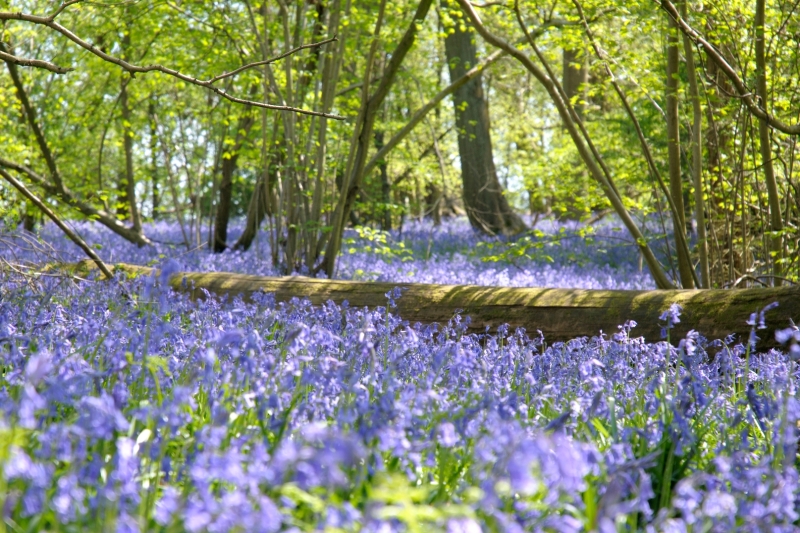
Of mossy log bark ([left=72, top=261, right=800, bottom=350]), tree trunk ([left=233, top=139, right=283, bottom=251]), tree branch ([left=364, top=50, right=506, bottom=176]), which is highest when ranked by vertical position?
tree branch ([left=364, top=50, right=506, bottom=176])

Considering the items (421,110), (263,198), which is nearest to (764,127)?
(421,110)

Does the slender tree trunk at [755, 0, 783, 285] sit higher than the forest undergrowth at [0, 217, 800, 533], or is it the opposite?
the slender tree trunk at [755, 0, 783, 285]

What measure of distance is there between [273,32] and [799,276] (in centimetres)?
566

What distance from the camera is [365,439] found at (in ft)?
6.50

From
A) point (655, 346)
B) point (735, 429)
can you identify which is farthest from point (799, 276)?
point (735, 429)

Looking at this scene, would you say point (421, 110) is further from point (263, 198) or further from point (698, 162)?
point (263, 198)

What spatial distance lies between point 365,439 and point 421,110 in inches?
219

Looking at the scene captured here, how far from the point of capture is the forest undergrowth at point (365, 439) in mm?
1495

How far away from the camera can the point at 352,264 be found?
370 inches

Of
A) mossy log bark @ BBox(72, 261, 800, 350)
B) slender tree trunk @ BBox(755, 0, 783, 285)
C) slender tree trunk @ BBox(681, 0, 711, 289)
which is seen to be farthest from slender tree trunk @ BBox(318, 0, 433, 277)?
slender tree trunk @ BBox(755, 0, 783, 285)

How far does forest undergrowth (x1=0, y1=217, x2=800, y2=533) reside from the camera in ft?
4.91

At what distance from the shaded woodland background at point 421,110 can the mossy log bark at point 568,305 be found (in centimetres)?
59

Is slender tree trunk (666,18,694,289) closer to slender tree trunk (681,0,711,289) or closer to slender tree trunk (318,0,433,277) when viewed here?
slender tree trunk (681,0,711,289)

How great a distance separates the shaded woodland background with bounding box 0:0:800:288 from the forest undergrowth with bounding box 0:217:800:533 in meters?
1.42
